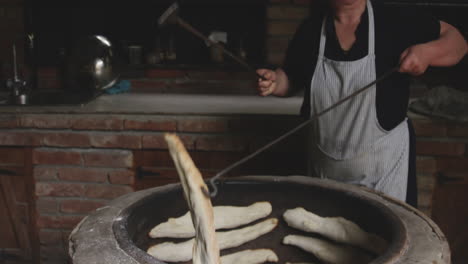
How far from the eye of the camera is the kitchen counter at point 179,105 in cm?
217

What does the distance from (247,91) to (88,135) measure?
1.21 meters

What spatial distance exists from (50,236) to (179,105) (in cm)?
92

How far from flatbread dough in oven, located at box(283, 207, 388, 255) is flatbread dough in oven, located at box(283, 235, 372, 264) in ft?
0.09

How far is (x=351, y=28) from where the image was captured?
5.22ft

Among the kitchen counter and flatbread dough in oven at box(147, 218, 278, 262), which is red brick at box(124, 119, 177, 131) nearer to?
the kitchen counter

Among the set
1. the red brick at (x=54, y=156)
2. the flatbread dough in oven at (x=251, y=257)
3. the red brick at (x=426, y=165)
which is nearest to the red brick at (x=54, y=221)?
the red brick at (x=54, y=156)

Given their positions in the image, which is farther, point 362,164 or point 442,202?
point 442,202

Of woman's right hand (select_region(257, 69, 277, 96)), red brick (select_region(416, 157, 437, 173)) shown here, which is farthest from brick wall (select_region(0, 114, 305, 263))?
red brick (select_region(416, 157, 437, 173))

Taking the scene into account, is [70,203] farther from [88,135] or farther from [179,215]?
[179,215]

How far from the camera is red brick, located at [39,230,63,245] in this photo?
227cm

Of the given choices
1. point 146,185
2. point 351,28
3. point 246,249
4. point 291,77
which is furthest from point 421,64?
point 146,185

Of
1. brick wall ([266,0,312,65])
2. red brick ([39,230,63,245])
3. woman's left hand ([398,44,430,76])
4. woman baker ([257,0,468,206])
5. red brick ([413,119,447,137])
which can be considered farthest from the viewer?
brick wall ([266,0,312,65])

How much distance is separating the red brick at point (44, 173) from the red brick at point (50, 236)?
0.91 ft

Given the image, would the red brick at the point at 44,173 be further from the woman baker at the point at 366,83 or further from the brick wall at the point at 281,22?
the brick wall at the point at 281,22
